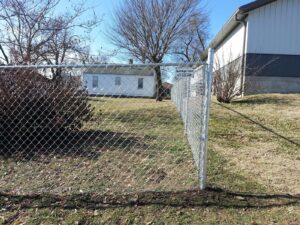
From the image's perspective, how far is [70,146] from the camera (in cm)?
670

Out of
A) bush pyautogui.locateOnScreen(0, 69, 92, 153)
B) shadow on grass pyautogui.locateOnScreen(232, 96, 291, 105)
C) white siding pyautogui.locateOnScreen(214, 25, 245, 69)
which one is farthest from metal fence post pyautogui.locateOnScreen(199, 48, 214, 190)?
white siding pyautogui.locateOnScreen(214, 25, 245, 69)

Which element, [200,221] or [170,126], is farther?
[170,126]

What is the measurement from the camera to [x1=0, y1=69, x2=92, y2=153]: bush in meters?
6.22

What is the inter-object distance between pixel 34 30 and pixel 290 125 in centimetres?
861

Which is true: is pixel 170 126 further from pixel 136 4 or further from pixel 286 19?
pixel 136 4

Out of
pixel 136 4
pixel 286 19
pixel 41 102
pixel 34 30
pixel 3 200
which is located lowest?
pixel 3 200

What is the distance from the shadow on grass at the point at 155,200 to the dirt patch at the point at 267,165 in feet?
1.52

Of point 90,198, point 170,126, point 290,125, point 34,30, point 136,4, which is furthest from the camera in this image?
point 136,4

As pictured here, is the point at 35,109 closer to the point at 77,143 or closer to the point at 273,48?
the point at 77,143

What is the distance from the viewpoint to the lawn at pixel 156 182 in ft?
11.7

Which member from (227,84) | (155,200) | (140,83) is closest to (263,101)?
(227,84)

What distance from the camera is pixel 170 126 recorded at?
30.5 ft


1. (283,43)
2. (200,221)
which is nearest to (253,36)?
(283,43)

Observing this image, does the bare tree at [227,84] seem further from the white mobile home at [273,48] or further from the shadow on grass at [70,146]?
the shadow on grass at [70,146]
